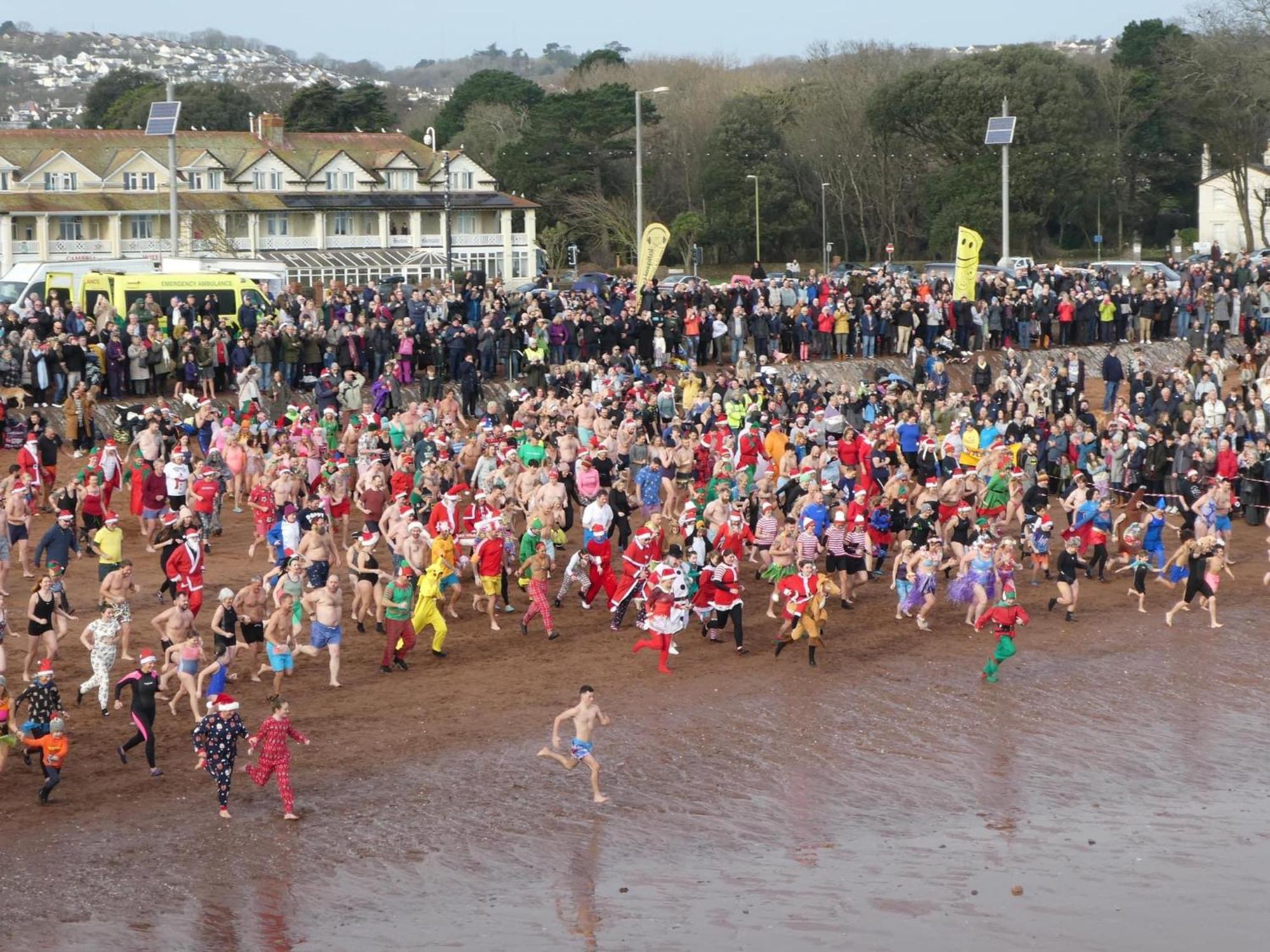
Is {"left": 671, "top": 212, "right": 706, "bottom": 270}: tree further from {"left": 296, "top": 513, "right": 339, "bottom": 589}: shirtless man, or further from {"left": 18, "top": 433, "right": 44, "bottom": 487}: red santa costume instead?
{"left": 296, "top": 513, "right": 339, "bottom": 589}: shirtless man

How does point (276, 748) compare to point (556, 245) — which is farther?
point (556, 245)

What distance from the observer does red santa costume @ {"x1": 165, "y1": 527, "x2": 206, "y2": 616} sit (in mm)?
18422

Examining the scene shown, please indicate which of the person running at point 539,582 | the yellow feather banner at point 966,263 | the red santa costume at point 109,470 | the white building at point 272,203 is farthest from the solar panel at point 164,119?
the white building at point 272,203

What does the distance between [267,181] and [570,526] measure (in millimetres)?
46413

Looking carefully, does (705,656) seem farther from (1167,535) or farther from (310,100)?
(310,100)

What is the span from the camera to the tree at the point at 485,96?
8891 centimetres

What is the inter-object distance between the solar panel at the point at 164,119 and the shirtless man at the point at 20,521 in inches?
670

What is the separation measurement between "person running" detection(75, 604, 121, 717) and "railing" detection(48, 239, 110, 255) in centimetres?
4849

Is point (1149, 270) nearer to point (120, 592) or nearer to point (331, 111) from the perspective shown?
point (120, 592)

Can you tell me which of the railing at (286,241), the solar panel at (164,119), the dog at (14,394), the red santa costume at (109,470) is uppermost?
the solar panel at (164,119)

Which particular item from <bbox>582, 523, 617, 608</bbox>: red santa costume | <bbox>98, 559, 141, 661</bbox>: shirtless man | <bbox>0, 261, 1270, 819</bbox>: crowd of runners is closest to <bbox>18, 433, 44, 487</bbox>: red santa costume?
<bbox>0, 261, 1270, 819</bbox>: crowd of runners

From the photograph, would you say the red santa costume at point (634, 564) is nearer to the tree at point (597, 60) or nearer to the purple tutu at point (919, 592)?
the purple tutu at point (919, 592)

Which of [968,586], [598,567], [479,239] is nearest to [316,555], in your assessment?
[598,567]

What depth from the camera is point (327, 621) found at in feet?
58.2
